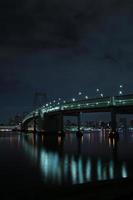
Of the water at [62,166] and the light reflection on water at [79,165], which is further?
the light reflection on water at [79,165]

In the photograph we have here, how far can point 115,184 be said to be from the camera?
14.9 metres

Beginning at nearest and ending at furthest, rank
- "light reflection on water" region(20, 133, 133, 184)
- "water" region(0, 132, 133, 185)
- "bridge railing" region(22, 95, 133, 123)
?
"water" region(0, 132, 133, 185) → "light reflection on water" region(20, 133, 133, 184) → "bridge railing" region(22, 95, 133, 123)

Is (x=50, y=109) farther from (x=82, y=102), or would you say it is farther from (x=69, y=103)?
(x=82, y=102)

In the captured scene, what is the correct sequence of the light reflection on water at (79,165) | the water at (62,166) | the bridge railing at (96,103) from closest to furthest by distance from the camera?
the water at (62,166)
the light reflection on water at (79,165)
the bridge railing at (96,103)

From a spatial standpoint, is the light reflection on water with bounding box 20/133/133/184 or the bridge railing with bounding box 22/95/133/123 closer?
the light reflection on water with bounding box 20/133/133/184

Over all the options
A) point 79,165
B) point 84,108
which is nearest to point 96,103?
point 84,108

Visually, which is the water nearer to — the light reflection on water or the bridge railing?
the light reflection on water

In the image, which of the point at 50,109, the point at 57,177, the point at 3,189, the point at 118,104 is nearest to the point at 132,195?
the point at 3,189

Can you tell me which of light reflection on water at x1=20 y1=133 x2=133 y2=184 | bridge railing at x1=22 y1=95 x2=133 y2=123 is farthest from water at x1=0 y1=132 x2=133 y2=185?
bridge railing at x1=22 y1=95 x2=133 y2=123

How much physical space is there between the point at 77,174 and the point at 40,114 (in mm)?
117818

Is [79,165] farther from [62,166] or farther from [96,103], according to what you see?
[96,103]

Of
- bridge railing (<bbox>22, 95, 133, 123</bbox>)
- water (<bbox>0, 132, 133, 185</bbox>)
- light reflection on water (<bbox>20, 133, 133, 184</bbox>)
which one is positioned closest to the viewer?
water (<bbox>0, 132, 133, 185</bbox>)

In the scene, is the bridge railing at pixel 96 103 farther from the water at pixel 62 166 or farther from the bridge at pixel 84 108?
the water at pixel 62 166

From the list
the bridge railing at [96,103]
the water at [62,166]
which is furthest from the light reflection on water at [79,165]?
the bridge railing at [96,103]
